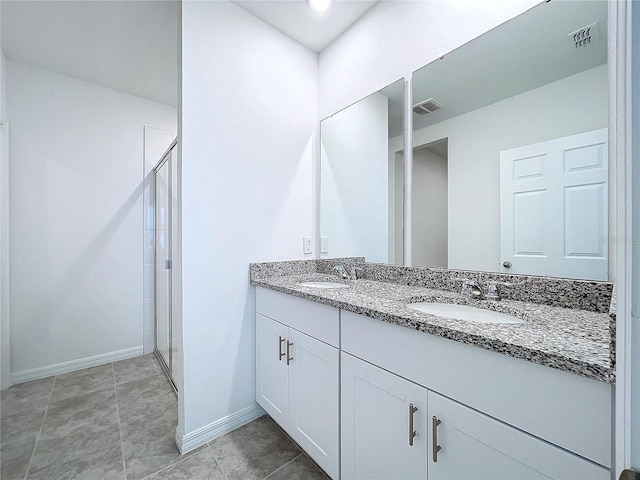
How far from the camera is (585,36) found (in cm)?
99

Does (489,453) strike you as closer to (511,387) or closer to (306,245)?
(511,387)

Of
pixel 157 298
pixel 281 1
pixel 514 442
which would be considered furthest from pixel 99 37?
pixel 514 442

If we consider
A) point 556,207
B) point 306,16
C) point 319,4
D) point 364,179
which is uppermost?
point 306,16

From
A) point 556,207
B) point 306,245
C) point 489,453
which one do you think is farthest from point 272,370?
point 556,207

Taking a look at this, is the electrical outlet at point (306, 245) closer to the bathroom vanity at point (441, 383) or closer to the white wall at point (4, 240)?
the bathroom vanity at point (441, 383)

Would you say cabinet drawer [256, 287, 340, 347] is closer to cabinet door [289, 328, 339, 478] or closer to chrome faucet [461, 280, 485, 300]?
cabinet door [289, 328, 339, 478]

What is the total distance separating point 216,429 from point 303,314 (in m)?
0.90

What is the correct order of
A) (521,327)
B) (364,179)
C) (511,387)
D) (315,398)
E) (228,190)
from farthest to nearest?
(364,179) → (228,190) → (315,398) → (521,327) → (511,387)

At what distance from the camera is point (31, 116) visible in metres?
2.13

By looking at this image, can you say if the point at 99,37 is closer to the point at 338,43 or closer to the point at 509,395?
the point at 338,43

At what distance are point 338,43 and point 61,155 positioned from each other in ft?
7.75

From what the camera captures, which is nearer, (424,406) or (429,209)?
(424,406)

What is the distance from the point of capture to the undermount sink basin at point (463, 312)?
100 centimetres

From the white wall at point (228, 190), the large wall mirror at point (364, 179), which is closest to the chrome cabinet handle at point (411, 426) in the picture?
the large wall mirror at point (364, 179)
